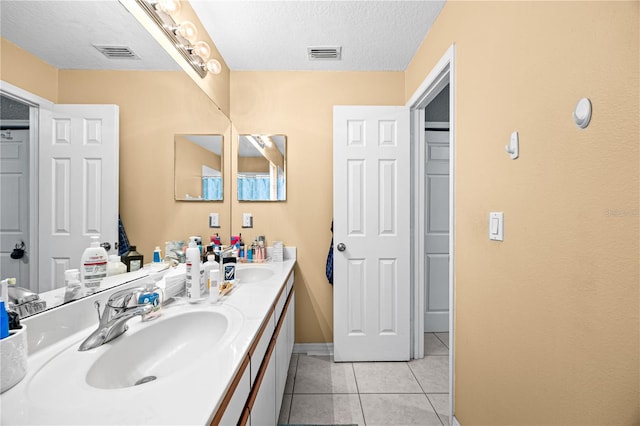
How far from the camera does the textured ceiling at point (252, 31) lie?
81 centimetres

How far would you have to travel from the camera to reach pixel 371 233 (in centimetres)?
229

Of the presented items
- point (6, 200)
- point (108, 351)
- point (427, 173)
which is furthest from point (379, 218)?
point (6, 200)

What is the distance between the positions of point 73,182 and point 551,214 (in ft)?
A: 4.97

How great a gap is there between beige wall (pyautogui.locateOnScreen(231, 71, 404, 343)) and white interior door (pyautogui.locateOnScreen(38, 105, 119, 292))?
4.72 feet

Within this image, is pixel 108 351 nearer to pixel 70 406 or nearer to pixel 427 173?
pixel 70 406

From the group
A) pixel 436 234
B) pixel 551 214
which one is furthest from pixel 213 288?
pixel 436 234

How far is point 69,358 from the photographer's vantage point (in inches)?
30.4

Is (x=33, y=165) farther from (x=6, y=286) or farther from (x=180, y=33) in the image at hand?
(x=180, y=33)

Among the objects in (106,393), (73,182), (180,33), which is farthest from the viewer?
(180,33)

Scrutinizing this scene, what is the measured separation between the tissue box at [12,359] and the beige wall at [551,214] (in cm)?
144

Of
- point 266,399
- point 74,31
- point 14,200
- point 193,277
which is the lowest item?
point 266,399

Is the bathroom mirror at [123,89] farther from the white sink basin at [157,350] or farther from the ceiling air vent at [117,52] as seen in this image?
the white sink basin at [157,350]

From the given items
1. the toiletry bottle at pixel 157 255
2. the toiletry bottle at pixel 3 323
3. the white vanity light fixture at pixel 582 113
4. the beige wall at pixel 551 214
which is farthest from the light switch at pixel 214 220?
the white vanity light fixture at pixel 582 113

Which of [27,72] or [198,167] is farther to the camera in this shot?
[198,167]
